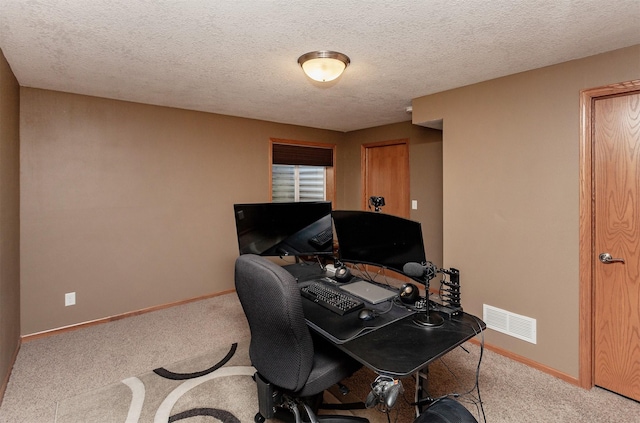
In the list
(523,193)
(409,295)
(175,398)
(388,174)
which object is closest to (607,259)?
(523,193)

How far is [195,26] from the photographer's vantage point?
1.89 metres

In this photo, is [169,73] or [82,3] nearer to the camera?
[82,3]

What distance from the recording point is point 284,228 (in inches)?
110

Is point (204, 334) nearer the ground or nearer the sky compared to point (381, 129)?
nearer the ground

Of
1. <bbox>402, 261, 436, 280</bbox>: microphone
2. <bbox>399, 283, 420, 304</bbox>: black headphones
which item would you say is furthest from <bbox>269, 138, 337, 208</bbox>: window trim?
<bbox>402, 261, 436, 280</bbox>: microphone

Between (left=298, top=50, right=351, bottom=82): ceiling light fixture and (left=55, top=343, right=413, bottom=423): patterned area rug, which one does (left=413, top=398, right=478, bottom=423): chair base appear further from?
(left=298, top=50, right=351, bottom=82): ceiling light fixture

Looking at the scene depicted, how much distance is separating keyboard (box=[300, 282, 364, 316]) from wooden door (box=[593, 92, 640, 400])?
186 centimetres

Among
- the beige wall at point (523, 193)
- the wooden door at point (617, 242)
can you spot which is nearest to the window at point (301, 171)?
the beige wall at point (523, 193)

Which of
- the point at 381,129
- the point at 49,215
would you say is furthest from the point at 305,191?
the point at 49,215

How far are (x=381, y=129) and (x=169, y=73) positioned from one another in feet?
10.3

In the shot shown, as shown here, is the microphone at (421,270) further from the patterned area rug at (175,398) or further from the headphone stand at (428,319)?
the patterned area rug at (175,398)

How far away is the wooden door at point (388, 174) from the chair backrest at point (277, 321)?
3444 mm

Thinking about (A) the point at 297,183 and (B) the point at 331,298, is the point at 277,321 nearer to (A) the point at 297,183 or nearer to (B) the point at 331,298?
(B) the point at 331,298

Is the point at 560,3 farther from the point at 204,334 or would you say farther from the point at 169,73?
the point at 204,334
